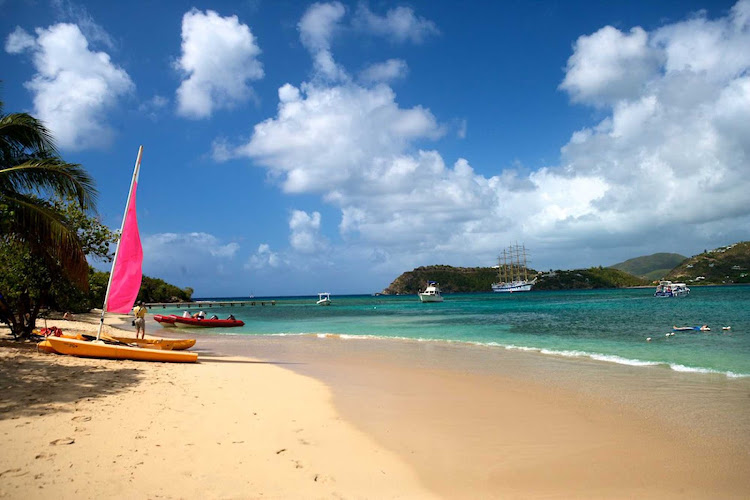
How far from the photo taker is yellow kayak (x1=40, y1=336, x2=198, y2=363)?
36.3 ft

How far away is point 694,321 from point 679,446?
25.3 meters

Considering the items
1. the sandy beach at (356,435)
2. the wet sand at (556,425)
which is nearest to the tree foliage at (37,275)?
the sandy beach at (356,435)

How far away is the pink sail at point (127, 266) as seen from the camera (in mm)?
10773

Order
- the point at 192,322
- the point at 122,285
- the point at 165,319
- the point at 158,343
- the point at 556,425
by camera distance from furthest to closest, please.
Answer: the point at 165,319 < the point at 192,322 < the point at 158,343 < the point at 122,285 < the point at 556,425

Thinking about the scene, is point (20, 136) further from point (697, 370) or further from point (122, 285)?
point (697, 370)

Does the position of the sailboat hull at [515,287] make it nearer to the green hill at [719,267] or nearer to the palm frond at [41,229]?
the green hill at [719,267]

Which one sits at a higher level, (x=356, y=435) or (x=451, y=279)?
(x=451, y=279)

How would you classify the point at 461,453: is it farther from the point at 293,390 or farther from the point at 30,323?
the point at 30,323

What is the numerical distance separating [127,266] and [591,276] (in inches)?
6810

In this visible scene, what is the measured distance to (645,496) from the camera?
179 inches

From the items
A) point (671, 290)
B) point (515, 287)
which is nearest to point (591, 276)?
point (515, 287)

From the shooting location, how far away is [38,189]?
10.2 meters

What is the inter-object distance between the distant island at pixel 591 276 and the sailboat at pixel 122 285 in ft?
444

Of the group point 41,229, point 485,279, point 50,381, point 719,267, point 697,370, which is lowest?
point 697,370
